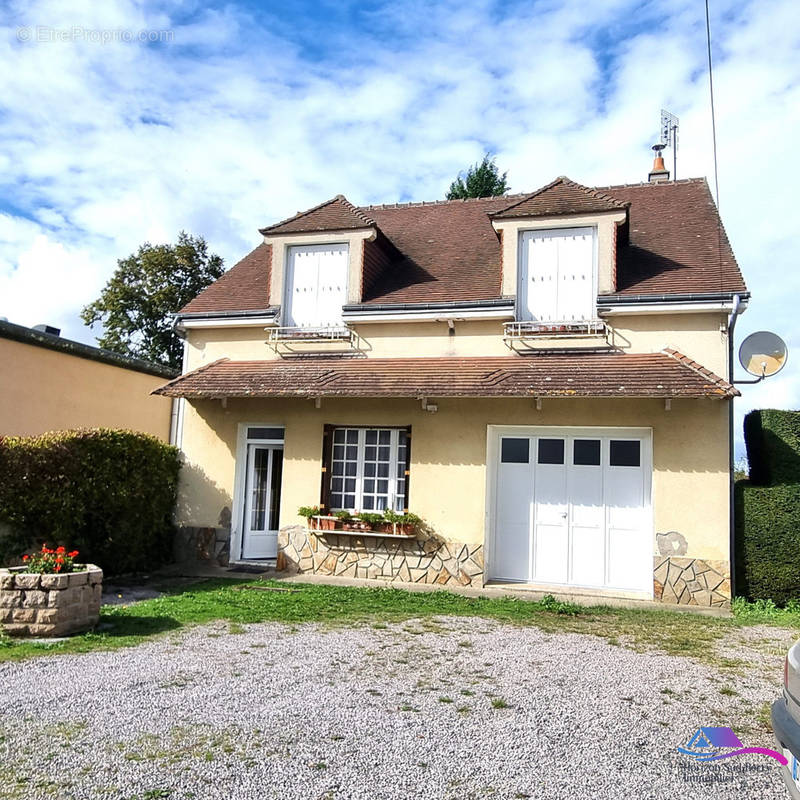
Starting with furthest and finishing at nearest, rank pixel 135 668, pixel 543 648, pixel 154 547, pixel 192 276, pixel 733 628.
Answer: pixel 192 276 → pixel 154 547 → pixel 733 628 → pixel 543 648 → pixel 135 668

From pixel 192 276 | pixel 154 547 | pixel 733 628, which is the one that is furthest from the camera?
pixel 192 276

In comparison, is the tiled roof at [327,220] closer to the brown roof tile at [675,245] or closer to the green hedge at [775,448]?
the brown roof tile at [675,245]

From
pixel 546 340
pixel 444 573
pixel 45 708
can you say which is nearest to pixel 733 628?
pixel 444 573

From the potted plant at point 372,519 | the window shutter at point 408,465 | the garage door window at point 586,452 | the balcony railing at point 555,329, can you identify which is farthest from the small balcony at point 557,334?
the potted plant at point 372,519

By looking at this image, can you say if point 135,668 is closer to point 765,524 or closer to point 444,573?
point 444,573

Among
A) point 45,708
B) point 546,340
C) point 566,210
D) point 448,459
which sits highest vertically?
point 566,210

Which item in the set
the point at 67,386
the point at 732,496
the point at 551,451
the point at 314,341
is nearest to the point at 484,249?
the point at 314,341

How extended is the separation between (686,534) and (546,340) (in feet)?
12.1

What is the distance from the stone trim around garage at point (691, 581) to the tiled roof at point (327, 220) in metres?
7.60

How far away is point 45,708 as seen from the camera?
511cm

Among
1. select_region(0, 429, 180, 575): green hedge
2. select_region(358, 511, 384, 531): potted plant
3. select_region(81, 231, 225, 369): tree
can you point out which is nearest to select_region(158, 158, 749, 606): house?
select_region(358, 511, 384, 531): potted plant

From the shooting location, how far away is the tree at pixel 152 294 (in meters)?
27.3

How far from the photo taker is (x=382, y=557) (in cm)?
1147

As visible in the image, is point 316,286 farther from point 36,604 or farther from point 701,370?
point 36,604
